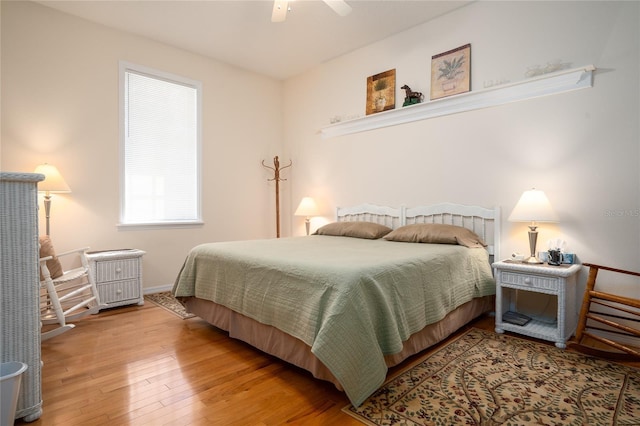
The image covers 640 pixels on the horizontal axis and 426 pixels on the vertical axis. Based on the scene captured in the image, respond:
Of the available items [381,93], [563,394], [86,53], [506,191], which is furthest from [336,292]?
[86,53]

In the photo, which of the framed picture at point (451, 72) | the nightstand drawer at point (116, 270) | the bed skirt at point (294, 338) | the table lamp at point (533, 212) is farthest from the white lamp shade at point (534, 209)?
the nightstand drawer at point (116, 270)

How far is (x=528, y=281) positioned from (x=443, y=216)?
107 centimetres

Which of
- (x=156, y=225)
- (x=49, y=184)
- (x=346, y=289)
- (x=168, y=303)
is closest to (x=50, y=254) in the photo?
Answer: (x=49, y=184)

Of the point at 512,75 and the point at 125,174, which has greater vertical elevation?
the point at 512,75

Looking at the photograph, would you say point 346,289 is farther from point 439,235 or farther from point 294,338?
point 439,235

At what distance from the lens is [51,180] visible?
300 cm

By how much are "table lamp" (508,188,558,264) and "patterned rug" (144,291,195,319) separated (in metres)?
2.90

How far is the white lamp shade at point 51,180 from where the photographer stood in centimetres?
296

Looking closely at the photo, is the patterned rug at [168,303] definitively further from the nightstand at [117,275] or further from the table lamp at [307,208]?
the table lamp at [307,208]

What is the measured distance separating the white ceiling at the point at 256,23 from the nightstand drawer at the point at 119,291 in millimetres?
2659

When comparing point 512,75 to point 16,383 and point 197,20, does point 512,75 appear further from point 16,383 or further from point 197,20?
point 16,383

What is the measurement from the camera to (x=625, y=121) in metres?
2.43

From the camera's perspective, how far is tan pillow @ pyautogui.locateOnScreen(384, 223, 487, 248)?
2.87 m

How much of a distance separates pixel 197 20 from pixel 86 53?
1.17 meters
